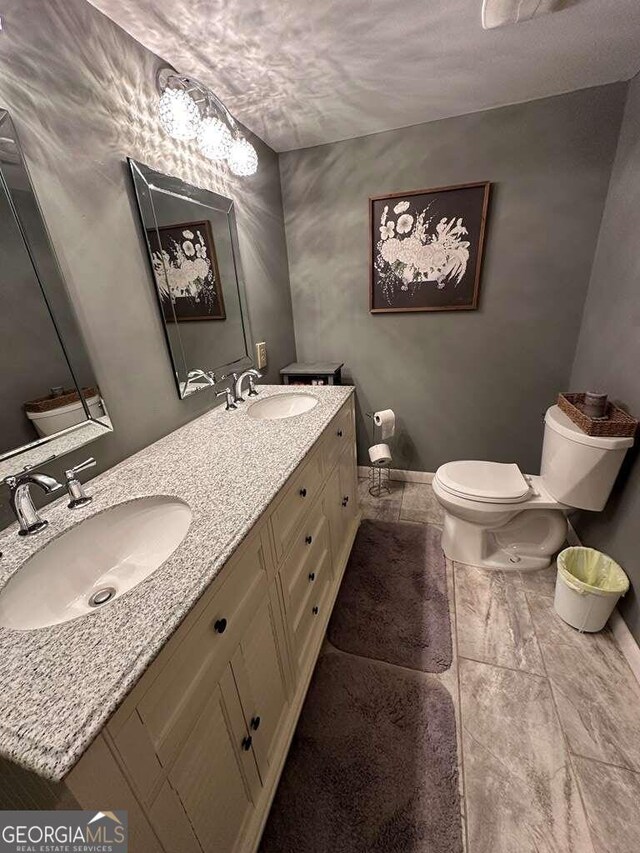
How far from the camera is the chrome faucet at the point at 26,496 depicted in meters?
0.75

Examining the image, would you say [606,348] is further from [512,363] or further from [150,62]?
[150,62]

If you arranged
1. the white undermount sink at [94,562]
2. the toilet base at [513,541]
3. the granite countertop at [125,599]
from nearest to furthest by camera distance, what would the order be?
the granite countertop at [125,599]
the white undermount sink at [94,562]
the toilet base at [513,541]

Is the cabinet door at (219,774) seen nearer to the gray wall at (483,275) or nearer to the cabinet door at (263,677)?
the cabinet door at (263,677)

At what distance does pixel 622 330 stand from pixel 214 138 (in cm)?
185

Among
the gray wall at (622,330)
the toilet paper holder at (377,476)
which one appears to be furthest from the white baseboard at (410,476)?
the gray wall at (622,330)

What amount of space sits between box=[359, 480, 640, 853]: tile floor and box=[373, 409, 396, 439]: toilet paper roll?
100 centimetres

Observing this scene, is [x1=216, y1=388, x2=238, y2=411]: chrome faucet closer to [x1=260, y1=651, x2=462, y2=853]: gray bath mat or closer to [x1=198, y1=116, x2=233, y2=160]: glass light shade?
[x1=198, y1=116, x2=233, y2=160]: glass light shade

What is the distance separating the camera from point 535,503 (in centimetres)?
157

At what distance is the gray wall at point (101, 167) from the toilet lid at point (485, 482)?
1.29m

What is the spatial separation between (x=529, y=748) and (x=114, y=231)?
6.86ft

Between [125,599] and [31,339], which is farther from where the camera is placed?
[31,339]

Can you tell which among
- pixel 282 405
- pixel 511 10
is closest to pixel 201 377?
pixel 282 405

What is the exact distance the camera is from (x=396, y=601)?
5.13ft

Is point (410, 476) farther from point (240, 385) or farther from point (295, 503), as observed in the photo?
point (295, 503)
